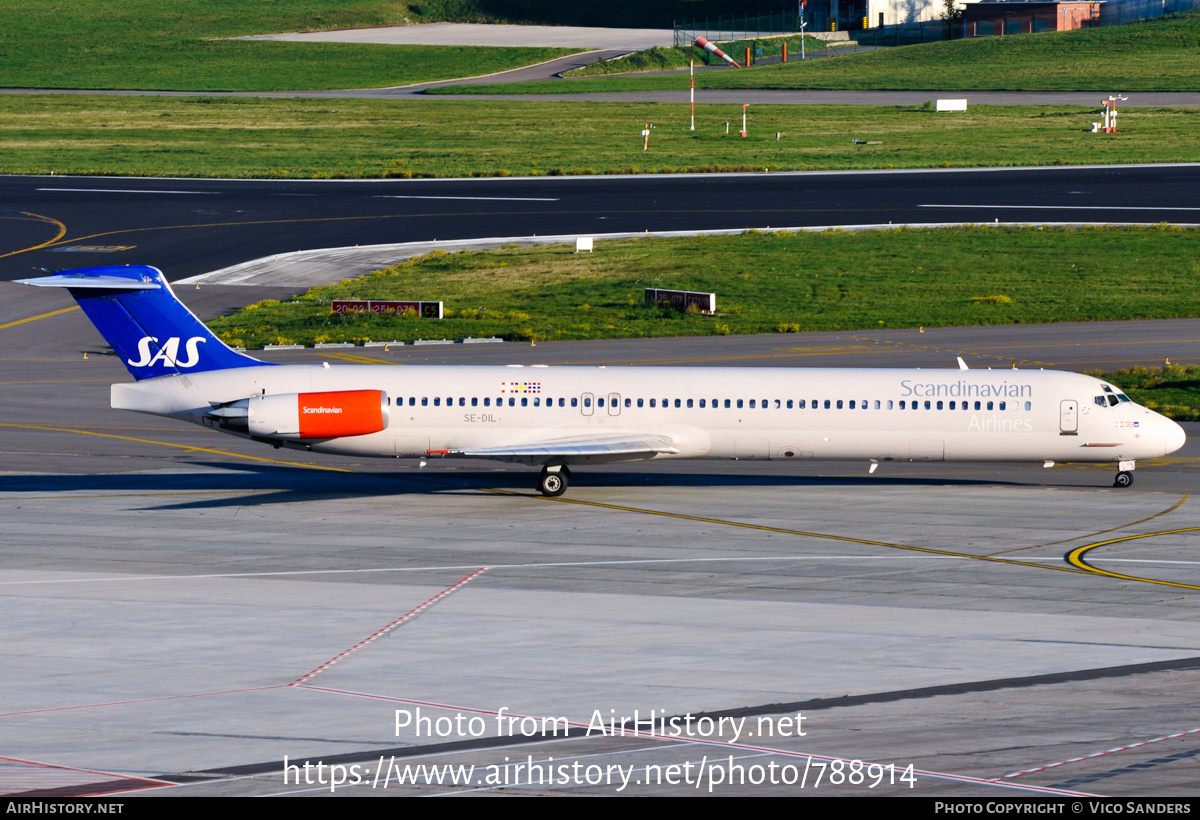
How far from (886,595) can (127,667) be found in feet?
46.2

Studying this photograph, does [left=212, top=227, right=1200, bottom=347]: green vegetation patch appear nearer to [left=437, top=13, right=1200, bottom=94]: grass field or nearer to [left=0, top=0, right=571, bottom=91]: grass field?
[left=437, top=13, right=1200, bottom=94]: grass field

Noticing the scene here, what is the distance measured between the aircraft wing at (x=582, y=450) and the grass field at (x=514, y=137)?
200 feet

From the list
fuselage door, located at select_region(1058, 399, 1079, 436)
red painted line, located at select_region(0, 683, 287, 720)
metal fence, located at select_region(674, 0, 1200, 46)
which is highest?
metal fence, located at select_region(674, 0, 1200, 46)

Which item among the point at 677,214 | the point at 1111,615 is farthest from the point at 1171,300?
the point at 1111,615

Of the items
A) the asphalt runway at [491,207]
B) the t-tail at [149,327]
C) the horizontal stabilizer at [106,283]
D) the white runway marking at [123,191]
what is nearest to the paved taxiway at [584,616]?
the t-tail at [149,327]

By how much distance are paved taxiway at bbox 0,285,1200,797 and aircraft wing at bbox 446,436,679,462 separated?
1.29m

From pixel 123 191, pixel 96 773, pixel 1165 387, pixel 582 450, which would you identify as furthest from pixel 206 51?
pixel 96 773

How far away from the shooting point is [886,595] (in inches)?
1065

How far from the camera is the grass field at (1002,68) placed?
132125 mm

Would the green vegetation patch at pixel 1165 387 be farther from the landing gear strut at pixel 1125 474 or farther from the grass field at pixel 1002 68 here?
the grass field at pixel 1002 68

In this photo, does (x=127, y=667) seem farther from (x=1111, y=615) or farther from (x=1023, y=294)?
(x=1023, y=294)

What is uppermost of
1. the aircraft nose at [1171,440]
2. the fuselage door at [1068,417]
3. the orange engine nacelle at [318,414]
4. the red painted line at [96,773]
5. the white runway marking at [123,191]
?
the white runway marking at [123,191]

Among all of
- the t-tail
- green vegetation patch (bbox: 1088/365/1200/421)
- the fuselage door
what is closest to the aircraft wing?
the t-tail

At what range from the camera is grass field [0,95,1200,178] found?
97.2 metres
